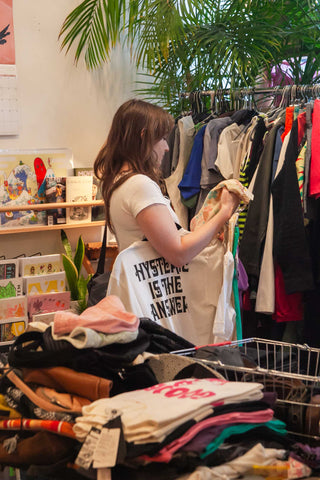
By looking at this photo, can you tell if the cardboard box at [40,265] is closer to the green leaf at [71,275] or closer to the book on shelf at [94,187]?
the green leaf at [71,275]

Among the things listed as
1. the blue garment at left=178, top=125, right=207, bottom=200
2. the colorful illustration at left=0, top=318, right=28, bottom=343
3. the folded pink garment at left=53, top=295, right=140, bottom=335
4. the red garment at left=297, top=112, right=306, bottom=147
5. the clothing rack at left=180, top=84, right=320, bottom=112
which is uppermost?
the clothing rack at left=180, top=84, right=320, bottom=112

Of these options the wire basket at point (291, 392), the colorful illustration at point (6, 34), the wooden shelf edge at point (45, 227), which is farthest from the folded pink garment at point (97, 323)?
the colorful illustration at point (6, 34)

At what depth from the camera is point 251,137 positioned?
281 cm

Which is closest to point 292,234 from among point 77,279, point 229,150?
point 229,150

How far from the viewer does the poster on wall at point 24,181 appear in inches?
126

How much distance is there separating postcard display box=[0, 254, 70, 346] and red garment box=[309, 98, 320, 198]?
4.37ft

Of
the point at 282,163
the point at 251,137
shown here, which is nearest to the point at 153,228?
the point at 282,163

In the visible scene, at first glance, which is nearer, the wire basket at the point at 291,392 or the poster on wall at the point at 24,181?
the wire basket at the point at 291,392

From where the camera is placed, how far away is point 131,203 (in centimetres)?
181

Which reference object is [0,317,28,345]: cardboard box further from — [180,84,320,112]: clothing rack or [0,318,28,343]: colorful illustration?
[180,84,320,112]: clothing rack

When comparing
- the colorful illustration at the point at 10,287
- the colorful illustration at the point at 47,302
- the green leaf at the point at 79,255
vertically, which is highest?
the green leaf at the point at 79,255

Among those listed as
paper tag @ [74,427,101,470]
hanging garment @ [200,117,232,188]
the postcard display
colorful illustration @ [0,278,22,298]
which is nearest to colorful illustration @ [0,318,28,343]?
the postcard display

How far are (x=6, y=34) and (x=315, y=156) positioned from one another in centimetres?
180

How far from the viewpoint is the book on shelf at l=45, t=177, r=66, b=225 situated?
3254 millimetres
